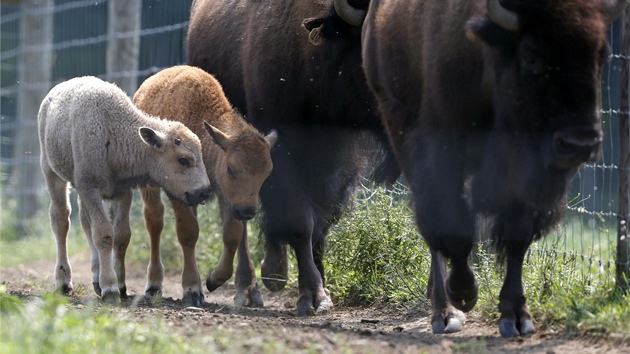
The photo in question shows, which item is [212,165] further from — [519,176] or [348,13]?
[519,176]

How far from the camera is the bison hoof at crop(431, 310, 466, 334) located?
5.64m

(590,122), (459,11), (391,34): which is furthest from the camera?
(391,34)

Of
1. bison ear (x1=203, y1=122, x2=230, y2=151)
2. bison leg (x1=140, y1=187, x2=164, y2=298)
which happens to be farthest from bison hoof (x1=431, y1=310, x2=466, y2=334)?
bison leg (x1=140, y1=187, x2=164, y2=298)

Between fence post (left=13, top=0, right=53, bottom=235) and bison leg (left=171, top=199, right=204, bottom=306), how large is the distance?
698 centimetres

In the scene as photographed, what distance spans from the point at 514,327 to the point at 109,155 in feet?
9.22

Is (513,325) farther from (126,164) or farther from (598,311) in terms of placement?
(126,164)

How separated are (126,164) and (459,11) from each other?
8.32 feet

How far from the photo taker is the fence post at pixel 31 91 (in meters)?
13.7

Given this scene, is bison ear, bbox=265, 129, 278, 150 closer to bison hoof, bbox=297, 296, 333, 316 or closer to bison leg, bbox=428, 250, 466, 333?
bison hoof, bbox=297, 296, 333, 316

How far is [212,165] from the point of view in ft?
23.0

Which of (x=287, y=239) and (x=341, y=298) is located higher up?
(x=287, y=239)

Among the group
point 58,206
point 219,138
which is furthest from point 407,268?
point 58,206

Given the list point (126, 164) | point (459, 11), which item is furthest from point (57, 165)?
point (459, 11)

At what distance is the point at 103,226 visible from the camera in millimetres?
6543
